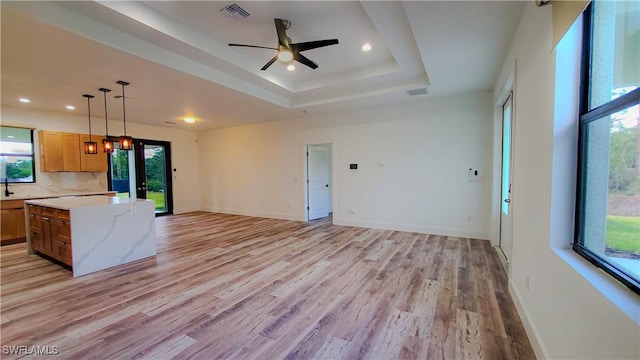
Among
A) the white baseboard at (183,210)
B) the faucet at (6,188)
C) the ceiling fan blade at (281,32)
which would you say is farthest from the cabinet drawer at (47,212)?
the white baseboard at (183,210)

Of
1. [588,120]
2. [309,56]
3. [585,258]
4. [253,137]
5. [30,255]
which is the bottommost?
[30,255]

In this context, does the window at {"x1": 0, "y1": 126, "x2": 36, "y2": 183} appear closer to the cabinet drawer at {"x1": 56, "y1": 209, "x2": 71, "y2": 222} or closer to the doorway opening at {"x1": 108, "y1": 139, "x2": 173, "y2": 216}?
the doorway opening at {"x1": 108, "y1": 139, "x2": 173, "y2": 216}

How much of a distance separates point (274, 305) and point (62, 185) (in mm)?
6443

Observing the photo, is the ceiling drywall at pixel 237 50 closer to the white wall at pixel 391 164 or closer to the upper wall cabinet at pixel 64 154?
the white wall at pixel 391 164

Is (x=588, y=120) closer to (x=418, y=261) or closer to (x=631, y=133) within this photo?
(x=631, y=133)

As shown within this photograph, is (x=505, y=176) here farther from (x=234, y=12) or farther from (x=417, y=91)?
(x=234, y=12)

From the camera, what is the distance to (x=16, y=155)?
17.5 feet

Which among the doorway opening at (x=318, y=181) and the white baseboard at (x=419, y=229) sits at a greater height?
the doorway opening at (x=318, y=181)

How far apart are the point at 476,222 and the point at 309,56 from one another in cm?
414

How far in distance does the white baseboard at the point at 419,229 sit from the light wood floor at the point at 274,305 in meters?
0.61

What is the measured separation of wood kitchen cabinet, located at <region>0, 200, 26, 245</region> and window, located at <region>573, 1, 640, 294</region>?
794 cm

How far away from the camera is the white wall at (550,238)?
1.07 m

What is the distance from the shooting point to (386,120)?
18.4ft

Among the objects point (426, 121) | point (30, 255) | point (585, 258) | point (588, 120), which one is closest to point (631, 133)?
point (588, 120)
